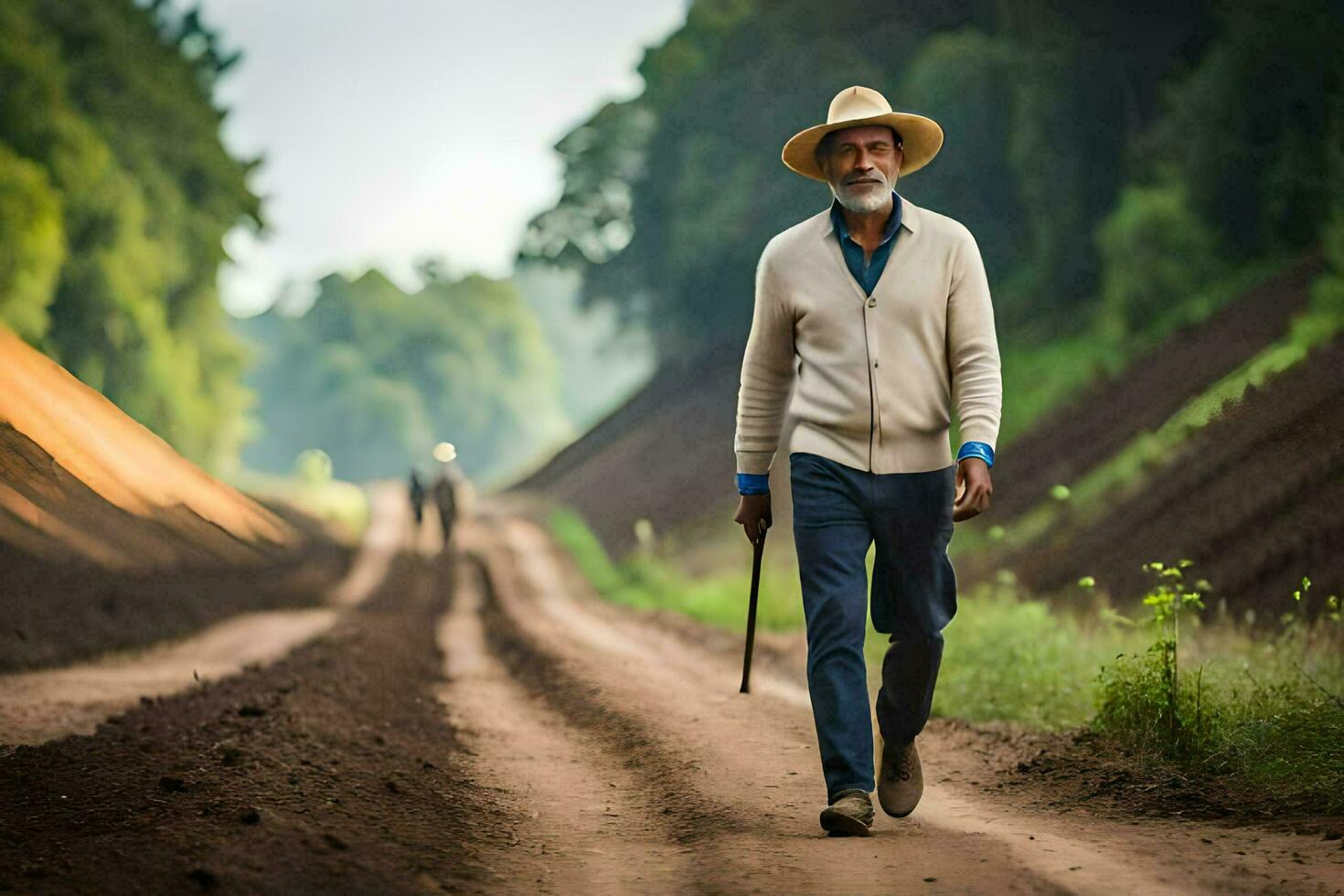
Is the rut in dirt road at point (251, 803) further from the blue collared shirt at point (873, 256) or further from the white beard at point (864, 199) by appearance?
the white beard at point (864, 199)

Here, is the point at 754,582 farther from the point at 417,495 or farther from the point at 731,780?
the point at 417,495

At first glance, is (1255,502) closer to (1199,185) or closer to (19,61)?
(19,61)

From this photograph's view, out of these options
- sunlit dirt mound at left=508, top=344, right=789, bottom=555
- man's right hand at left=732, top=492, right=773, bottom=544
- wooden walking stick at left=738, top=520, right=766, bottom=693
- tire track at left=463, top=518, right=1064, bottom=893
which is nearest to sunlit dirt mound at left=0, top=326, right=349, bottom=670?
tire track at left=463, top=518, right=1064, bottom=893

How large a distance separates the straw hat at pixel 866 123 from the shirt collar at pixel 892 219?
8.4 inches

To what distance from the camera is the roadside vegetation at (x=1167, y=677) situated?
18.5 ft

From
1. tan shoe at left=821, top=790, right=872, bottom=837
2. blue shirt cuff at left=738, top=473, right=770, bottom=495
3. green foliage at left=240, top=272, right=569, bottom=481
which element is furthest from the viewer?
green foliage at left=240, top=272, right=569, bottom=481

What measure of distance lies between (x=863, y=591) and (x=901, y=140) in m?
1.69

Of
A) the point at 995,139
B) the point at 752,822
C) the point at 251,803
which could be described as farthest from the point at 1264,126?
the point at 251,803

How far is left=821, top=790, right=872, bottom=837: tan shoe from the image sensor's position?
4.68 metres

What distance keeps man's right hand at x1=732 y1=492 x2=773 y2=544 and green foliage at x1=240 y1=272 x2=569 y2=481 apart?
7.09m

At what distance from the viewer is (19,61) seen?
7918mm

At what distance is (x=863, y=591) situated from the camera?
4.92 meters

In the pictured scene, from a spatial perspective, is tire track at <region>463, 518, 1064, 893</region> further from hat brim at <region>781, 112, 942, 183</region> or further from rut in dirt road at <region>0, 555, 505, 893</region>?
hat brim at <region>781, 112, 942, 183</region>

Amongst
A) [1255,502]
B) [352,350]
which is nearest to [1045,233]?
[352,350]
